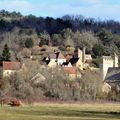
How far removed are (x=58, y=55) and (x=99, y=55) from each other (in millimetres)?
14955

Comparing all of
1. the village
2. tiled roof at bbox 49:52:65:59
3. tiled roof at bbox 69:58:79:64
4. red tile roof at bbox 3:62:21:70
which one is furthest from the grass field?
tiled roof at bbox 49:52:65:59

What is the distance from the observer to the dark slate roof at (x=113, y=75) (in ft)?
354

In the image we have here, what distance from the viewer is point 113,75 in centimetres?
11244

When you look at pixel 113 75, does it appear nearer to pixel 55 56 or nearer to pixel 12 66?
pixel 12 66

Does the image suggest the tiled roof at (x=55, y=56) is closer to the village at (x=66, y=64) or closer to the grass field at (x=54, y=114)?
the village at (x=66, y=64)

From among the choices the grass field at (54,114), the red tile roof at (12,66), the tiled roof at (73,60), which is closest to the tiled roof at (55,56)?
the tiled roof at (73,60)

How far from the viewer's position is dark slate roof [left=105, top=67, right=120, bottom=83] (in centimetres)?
10800

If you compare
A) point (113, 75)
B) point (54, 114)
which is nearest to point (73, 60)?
point (113, 75)

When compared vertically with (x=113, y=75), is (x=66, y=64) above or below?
above

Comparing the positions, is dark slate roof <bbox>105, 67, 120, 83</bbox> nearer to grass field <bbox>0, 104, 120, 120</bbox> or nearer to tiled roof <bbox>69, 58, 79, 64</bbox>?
tiled roof <bbox>69, 58, 79, 64</bbox>

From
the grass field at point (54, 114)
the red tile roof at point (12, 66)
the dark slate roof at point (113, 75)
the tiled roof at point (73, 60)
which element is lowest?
the grass field at point (54, 114)

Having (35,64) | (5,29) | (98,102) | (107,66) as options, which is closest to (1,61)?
(35,64)

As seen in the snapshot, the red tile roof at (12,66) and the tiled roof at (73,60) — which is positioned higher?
the tiled roof at (73,60)

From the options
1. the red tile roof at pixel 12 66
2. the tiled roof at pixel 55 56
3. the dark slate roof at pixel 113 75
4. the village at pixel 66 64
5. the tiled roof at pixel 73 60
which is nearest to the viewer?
the village at pixel 66 64
